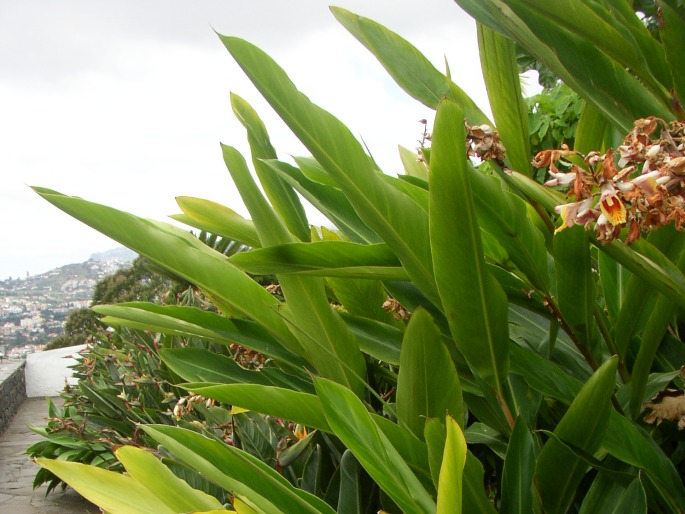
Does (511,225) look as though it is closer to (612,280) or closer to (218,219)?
(612,280)

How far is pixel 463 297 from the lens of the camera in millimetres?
848

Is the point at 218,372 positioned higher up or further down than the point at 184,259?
further down

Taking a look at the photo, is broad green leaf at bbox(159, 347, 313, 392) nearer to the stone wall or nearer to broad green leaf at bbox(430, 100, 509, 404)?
broad green leaf at bbox(430, 100, 509, 404)

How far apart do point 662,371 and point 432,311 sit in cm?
39

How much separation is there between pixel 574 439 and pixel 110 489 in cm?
62

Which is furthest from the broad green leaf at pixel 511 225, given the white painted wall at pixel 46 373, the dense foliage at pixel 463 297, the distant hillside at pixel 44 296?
the distant hillside at pixel 44 296

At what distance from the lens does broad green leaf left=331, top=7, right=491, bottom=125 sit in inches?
46.9

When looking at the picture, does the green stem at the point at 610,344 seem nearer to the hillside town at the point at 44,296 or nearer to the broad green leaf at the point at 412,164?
the broad green leaf at the point at 412,164

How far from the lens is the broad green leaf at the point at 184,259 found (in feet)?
3.16

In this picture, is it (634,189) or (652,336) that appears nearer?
(634,189)

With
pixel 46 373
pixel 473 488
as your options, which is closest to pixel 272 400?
pixel 473 488

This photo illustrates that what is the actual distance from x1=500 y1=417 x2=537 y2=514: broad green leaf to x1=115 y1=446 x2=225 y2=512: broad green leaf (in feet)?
1.35

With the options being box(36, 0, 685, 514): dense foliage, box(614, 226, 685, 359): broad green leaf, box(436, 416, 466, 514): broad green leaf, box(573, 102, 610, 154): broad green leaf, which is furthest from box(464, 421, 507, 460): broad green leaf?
box(573, 102, 610, 154): broad green leaf

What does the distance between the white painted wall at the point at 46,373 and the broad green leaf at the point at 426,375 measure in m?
11.9
